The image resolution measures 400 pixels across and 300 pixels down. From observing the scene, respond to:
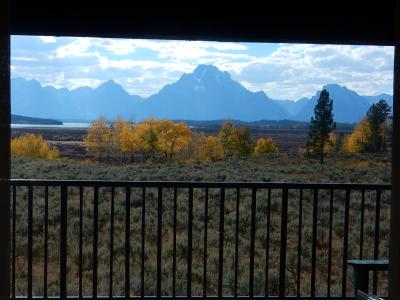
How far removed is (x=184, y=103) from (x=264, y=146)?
7.38 metres

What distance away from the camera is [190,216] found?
12.9ft

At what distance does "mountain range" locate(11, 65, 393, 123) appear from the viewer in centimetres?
2161

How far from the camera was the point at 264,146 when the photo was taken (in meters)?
21.5

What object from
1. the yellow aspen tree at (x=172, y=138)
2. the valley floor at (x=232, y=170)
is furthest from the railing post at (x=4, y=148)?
the yellow aspen tree at (x=172, y=138)

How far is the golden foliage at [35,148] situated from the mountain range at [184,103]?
1.33 metres

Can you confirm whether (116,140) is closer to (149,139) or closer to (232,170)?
(149,139)

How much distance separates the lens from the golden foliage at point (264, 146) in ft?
70.1

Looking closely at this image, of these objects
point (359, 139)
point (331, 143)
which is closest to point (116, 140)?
point (331, 143)

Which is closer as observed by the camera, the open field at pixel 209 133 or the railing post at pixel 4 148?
the railing post at pixel 4 148

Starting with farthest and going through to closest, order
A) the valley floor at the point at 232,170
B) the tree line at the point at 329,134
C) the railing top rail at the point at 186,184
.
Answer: the tree line at the point at 329,134 → the valley floor at the point at 232,170 → the railing top rail at the point at 186,184

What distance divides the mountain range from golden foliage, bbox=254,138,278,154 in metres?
1.37

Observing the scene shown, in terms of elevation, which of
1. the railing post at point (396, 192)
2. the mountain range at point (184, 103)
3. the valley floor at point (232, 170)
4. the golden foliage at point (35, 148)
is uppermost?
the mountain range at point (184, 103)

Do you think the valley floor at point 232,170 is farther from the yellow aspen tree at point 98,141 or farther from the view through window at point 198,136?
the yellow aspen tree at point 98,141

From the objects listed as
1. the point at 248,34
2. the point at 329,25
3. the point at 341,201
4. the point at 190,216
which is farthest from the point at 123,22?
the point at 341,201
